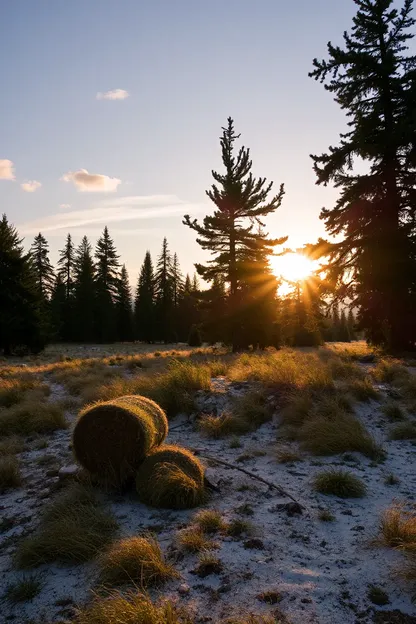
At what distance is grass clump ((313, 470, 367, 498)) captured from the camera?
185 inches

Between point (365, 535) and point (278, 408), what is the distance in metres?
3.74

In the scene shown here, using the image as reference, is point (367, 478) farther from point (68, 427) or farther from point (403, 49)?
point (403, 49)

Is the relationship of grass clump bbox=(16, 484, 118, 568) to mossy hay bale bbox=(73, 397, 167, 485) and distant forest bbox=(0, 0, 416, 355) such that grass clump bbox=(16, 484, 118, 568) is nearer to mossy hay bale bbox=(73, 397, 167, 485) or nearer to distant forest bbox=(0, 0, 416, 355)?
mossy hay bale bbox=(73, 397, 167, 485)

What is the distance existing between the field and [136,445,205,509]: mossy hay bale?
0.36ft

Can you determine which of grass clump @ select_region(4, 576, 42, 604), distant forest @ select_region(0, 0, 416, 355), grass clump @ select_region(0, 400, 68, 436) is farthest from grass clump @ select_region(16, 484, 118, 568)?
distant forest @ select_region(0, 0, 416, 355)

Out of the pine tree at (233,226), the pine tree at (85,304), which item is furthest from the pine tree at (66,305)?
the pine tree at (233,226)

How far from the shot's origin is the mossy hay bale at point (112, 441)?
476cm

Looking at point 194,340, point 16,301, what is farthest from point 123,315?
point 16,301

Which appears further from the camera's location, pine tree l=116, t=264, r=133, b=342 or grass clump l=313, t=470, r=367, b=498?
pine tree l=116, t=264, r=133, b=342

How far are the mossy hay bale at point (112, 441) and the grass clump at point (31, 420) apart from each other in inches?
123

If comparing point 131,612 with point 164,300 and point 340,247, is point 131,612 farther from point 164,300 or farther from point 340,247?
point 164,300

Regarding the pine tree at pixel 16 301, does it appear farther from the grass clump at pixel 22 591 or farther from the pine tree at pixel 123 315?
the grass clump at pixel 22 591

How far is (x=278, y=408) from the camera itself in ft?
24.9

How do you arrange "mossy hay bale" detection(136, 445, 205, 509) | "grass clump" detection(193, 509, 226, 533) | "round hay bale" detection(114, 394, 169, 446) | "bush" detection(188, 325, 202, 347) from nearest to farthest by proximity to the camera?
"grass clump" detection(193, 509, 226, 533)
"mossy hay bale" detection(136, 445, 205, 509)
"round hay bale" detection(114, 394, 169, 446)
"bush" detection(188, 325, 202, 347)
